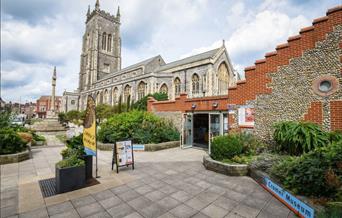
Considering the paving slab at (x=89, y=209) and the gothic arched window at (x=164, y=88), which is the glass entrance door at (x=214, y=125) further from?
the gothic arched window at (x=164, y=88)

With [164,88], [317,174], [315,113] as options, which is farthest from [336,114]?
[164,88]

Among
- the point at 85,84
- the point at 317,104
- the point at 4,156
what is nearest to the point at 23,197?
the point at 4,156

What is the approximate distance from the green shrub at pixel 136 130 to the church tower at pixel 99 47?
1740 inches

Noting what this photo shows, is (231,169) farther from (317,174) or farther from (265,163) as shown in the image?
(317,174)

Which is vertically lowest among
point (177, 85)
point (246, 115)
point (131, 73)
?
point (246, 115)

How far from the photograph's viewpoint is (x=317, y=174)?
3281mm

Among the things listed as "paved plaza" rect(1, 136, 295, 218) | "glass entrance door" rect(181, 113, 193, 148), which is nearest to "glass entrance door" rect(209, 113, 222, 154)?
"glass entrance door" rect(181, 113, 193, 148)

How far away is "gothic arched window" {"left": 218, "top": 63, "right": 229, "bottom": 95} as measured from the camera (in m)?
27.4

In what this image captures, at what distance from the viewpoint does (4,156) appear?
6922 mm

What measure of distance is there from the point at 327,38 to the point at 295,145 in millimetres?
4269

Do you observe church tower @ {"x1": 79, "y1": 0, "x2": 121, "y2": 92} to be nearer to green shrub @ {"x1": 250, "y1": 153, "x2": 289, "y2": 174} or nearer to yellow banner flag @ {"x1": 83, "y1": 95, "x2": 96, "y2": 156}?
yellow banner flag @ {"x1": 83, "y1": 95, "x2": 96, "y2": 156}

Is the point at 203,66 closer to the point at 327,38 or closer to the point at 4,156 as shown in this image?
the point at 327,38

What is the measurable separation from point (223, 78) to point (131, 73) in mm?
22157

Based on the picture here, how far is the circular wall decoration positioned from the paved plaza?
14.5ft
